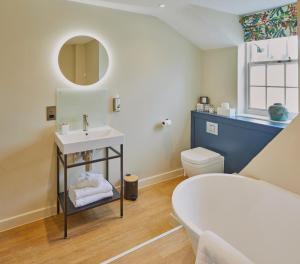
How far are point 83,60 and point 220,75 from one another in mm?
1896

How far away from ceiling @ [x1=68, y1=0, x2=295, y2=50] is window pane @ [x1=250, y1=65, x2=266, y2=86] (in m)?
0.41

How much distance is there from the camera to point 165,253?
2062 millimetres

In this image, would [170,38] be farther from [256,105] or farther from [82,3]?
[256,105]

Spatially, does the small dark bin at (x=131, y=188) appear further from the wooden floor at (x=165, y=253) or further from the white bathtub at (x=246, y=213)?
the white bathtub at (x=246, y=213)

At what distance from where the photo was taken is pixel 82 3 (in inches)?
99.7

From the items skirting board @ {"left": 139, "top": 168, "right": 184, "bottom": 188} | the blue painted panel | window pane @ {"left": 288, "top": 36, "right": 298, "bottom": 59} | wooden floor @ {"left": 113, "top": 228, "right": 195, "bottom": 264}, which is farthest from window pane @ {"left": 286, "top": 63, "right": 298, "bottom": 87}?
wooden floor @ {"left": 113, "top": 228, "right": 195, "bottom": 264}

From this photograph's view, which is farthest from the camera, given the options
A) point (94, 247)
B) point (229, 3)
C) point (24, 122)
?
point (229, 3)

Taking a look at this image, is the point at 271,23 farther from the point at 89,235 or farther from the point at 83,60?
the point at 89,235

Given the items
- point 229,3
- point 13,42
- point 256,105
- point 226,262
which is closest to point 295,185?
point 226,262

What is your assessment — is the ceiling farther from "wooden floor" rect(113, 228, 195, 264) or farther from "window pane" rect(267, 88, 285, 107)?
"wooden floor" rect(113, 228, 195, 264)

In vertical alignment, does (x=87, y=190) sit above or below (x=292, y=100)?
below

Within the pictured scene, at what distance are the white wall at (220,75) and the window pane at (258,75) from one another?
22cm

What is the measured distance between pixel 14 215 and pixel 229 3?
3160mm

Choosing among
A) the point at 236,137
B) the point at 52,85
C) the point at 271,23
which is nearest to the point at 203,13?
the point at 271,23
